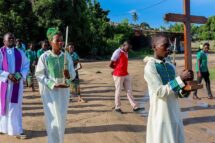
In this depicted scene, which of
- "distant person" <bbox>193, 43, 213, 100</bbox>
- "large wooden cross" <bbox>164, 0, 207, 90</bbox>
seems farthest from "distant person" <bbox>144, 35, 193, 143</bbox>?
"distant person" <bbox>193, 43, 213, 100</bbox>

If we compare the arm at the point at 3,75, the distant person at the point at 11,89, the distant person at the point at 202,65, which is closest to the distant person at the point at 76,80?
the distant person at the point at 202,65

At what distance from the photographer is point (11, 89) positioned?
28.3 feet

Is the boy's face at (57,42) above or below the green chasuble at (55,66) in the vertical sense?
above

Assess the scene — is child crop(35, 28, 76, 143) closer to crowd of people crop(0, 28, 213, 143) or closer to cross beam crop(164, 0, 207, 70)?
crowd of people crop(0, 28, 213, 143)

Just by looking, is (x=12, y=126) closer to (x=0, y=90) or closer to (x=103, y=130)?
(x=0, y=90)

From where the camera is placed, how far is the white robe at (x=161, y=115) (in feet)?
16.6

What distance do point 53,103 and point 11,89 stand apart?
214 centimetres

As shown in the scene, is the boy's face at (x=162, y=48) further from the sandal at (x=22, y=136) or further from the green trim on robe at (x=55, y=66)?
the sandal at (x=22, y=136)

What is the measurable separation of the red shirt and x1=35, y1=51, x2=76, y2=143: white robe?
4619 millimetres

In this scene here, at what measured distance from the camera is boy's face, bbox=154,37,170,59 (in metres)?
5.09

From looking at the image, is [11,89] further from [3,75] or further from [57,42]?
[57,42]

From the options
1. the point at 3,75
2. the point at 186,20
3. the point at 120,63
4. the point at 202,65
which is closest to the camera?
the point at 186,20

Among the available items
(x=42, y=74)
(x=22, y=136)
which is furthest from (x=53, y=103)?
(x=22, y=136)

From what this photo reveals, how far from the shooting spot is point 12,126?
846 centimetres
